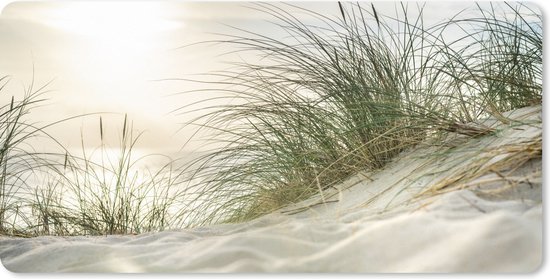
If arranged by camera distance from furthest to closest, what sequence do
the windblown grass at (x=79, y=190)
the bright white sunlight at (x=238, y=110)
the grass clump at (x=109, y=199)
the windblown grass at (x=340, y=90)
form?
1. the grass clump at (x=109, y=199)
2. the windblown grass at (x=79, y=190)
3. the windblown grass at (x=340, y=90)
4. the bright white sunlight at (x=238, y=110)

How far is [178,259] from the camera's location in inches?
69.3

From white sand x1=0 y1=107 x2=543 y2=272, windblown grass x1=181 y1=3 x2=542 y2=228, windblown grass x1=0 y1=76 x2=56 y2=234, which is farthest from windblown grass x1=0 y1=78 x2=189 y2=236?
white sand x1=0 y1=107 x2=543 y2=272

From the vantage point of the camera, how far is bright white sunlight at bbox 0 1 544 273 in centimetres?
226

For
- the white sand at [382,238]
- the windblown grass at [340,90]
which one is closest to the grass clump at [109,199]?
the windblown grass at [340,90]

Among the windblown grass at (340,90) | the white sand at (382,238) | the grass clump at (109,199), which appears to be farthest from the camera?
the grass clump at (109,199)

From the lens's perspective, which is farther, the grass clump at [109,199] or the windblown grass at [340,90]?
the grass clump at [109,199]

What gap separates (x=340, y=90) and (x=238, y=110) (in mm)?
391

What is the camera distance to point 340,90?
8.25 ft

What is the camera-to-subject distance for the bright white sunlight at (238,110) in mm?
2256

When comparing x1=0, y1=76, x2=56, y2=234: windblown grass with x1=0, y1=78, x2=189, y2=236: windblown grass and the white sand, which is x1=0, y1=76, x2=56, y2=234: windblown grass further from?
the white sand

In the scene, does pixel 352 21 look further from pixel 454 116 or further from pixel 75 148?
pixel 75 148

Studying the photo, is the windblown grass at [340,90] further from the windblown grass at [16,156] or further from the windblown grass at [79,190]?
the windblown grass at [16,156]

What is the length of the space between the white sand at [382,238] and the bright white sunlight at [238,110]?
0.07ft

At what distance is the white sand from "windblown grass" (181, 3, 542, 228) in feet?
0.93
